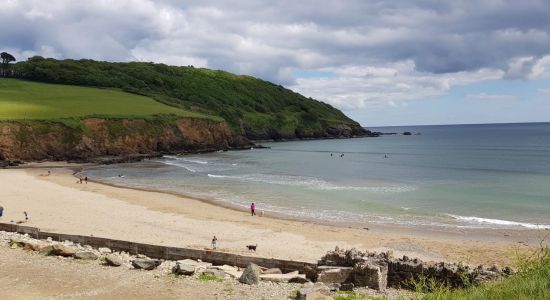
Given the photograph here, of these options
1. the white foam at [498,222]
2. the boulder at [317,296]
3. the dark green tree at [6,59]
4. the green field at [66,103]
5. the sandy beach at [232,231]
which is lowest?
the sandy beach at [232,231]

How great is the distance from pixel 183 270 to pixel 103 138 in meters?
68.5

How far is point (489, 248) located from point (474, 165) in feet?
169

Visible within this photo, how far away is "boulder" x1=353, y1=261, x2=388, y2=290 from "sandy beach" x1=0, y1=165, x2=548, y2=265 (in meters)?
6.26

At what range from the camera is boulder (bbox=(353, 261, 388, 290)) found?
16266 mm

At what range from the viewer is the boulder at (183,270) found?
1680 centimetres

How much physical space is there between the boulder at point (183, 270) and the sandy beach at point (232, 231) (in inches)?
265

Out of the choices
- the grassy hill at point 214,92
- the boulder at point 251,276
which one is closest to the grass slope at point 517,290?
the boulder at point 251,276

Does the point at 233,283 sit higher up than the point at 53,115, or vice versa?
the point at 53,115

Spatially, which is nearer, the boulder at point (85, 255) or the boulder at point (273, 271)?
the boulder at point (273, 271)

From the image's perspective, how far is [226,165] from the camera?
72.6m

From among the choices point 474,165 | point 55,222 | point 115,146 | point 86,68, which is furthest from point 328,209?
point 86,68

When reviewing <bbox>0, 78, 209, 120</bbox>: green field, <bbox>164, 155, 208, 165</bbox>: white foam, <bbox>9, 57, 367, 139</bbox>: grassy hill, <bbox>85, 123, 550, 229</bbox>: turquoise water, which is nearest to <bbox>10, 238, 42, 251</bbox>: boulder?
<bbox>85, 123, 550, 229</bbox>: turquoise water

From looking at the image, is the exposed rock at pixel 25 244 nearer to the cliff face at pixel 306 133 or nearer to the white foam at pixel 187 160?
the white foam at pixel 187 160

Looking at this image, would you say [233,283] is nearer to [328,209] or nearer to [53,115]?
[328,209]
